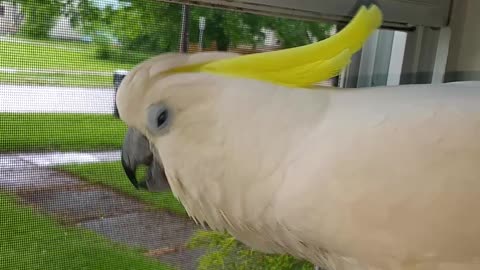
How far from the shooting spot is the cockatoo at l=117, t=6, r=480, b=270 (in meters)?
0.83

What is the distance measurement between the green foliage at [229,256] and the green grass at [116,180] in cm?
11

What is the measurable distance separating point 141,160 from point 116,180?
0.19 metres

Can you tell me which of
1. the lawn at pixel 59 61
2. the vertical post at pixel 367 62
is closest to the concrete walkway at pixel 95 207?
the lawn at pixel 59 61

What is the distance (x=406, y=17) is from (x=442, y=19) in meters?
0.16

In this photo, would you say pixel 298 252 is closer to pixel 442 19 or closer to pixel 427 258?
pixel 427 258

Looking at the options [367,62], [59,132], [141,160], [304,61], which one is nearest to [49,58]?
[59,132]

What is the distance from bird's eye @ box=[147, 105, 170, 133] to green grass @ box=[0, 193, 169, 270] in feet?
1.12

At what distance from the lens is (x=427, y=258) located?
86 cm

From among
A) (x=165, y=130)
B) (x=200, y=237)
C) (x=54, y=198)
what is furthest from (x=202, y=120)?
(x=200, y=237)

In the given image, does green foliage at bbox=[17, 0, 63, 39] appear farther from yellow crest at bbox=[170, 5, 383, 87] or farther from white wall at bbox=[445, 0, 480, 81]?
white wall at bbox=[445, 0, 480, 81]

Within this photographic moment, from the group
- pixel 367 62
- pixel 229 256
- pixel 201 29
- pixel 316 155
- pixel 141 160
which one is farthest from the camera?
pixel 367 62

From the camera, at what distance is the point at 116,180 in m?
1.21

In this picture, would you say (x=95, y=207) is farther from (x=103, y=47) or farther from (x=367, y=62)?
(x=367, y=62)

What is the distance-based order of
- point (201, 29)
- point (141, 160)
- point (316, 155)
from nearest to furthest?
1. point (316, 155)
2. point (141, 160)
3. point (201, 29)
